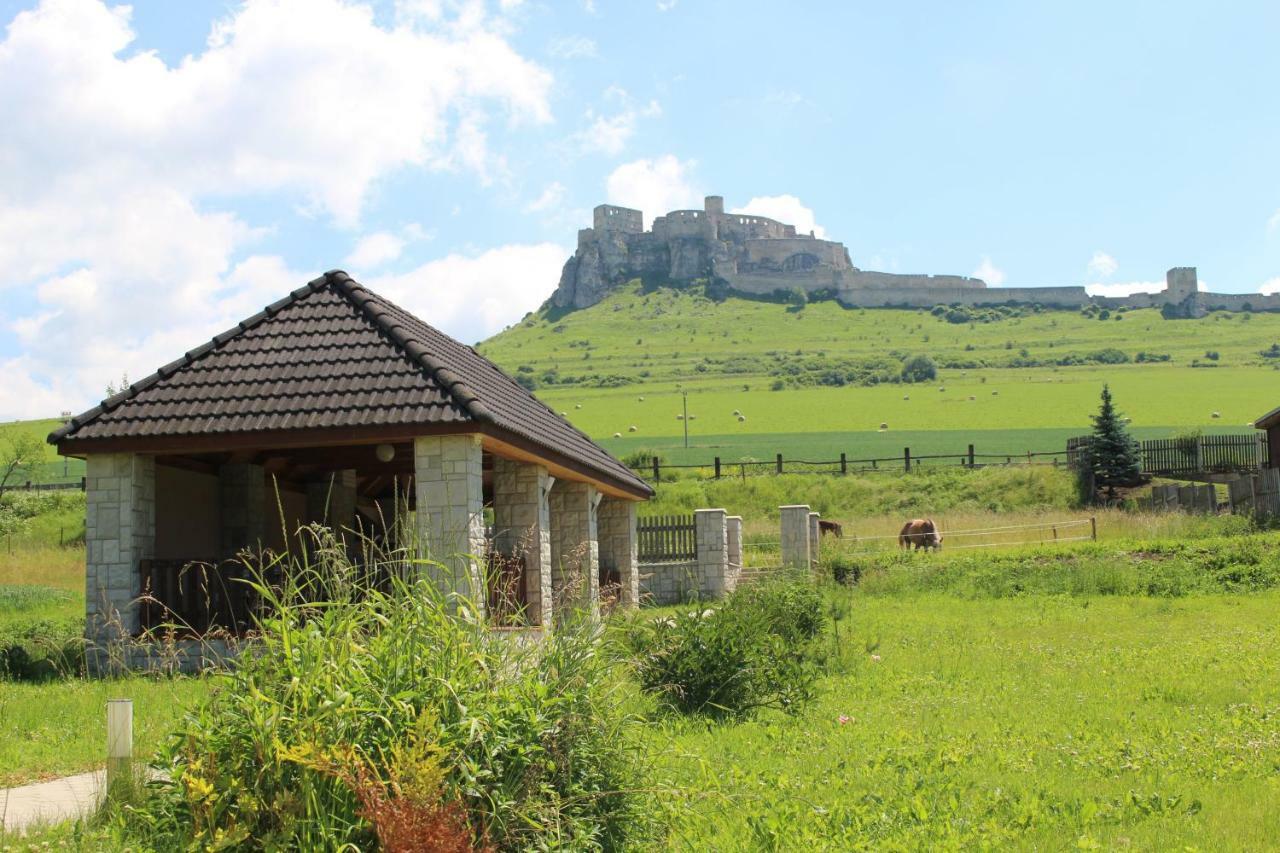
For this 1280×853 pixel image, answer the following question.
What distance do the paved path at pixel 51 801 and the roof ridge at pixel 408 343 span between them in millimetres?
5118

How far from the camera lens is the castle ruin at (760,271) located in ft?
444

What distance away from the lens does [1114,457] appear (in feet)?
118

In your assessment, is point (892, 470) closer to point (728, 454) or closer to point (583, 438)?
point (728, 454)

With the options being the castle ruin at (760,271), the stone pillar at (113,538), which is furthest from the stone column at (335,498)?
the castle ruin at (760,271)

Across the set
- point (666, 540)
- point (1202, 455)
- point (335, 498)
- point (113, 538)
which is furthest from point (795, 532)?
point (1202, 455)

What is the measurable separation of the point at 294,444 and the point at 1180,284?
139633 mm

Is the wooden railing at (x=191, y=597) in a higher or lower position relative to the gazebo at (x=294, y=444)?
lower

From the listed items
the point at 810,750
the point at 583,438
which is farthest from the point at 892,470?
the point at 810,750

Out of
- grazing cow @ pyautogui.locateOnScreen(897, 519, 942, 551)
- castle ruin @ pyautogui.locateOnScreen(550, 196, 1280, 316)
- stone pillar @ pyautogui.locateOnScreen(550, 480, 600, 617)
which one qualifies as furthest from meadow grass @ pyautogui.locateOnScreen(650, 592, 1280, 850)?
castle ruin @ pyautogui.locateOnScreen(550, 196, 1280, 316)

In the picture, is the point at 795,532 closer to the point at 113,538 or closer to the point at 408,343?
the point at 408,343

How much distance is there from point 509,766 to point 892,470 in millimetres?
40137

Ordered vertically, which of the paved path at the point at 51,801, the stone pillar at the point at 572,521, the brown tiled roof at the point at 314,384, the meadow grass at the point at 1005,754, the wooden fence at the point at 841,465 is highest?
the brown tiled roof at the point at 314,384

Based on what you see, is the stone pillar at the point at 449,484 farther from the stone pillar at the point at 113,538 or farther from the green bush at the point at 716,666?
the stone pillar at the point at 113,538

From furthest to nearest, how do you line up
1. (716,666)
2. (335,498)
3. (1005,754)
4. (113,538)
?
1. (335,498)
2. (113,538)
3. (716,666)
4. (1005,754)
